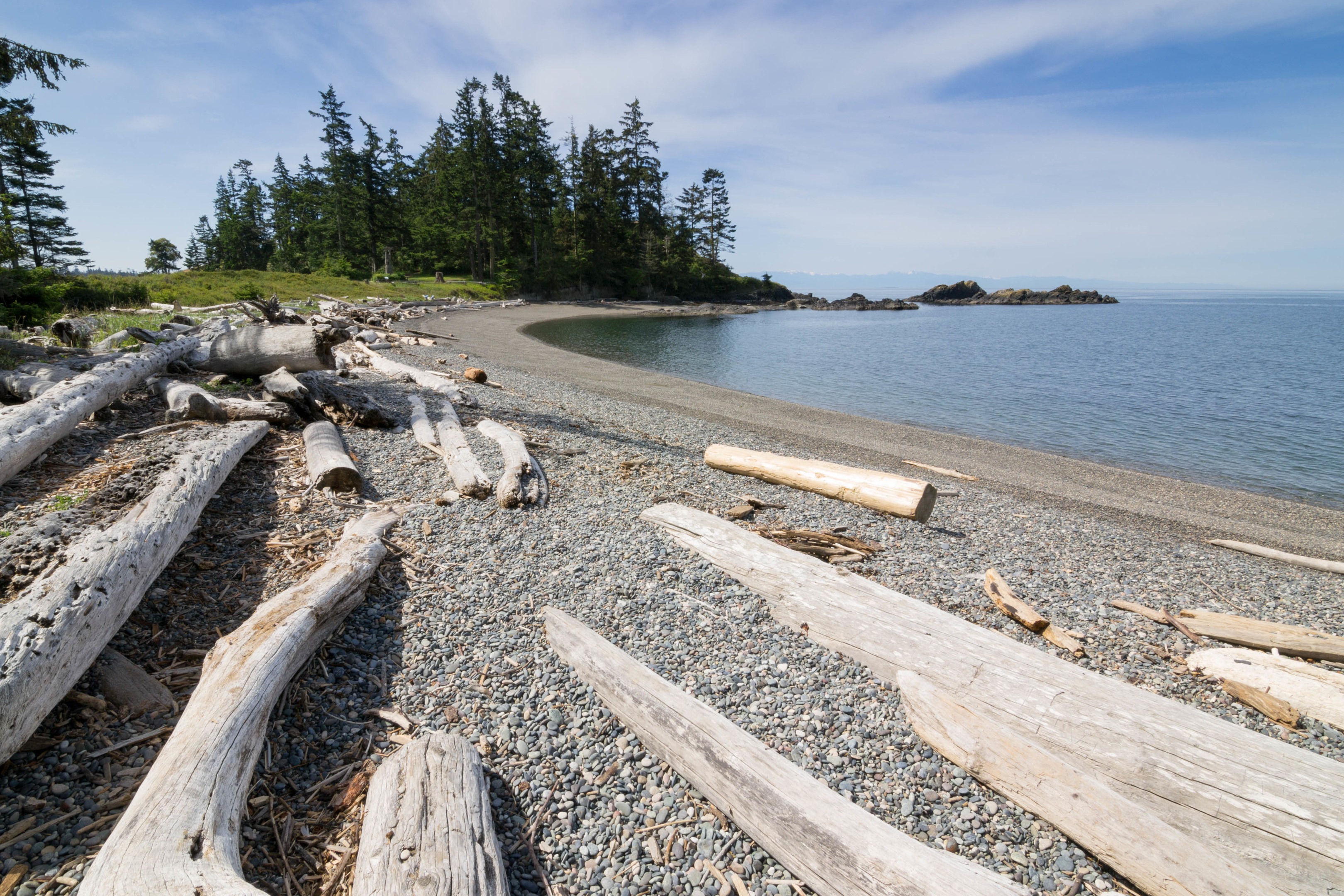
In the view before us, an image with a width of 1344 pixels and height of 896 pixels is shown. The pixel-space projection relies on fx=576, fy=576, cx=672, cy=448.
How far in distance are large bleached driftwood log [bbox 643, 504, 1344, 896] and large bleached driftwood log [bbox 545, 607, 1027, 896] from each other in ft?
4.89

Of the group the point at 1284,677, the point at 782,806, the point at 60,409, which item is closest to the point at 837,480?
the point at 1284,677

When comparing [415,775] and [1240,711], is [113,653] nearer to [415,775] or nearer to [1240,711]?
[415,775]

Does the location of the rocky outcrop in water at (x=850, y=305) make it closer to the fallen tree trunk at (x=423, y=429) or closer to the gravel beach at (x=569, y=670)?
the fallen tree trunk at (x=423, y=429)

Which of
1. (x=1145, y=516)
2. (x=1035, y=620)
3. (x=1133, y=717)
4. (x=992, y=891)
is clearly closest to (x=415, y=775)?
(x=992, y=891)

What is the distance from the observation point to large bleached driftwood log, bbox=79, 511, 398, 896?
8.21ft

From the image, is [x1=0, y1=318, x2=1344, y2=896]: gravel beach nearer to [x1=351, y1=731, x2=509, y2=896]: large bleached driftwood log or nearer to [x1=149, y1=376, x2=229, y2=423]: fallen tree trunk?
[x1=351, y1=731, x2=509, y2=896]: large bleached driftwood log

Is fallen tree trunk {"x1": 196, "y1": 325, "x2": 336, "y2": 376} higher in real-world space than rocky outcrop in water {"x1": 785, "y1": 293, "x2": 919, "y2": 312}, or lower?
lower

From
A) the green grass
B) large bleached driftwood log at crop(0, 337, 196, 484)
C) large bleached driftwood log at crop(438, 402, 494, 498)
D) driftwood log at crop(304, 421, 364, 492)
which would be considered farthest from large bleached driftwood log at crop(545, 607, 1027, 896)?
the green grass

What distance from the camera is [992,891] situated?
2838 millimetres

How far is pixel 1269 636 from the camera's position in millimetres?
5734

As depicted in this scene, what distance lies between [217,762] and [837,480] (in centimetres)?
800

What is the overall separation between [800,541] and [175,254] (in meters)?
86.8

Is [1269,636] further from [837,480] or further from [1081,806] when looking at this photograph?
[837,480]

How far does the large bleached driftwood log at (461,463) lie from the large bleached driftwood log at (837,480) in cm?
426
